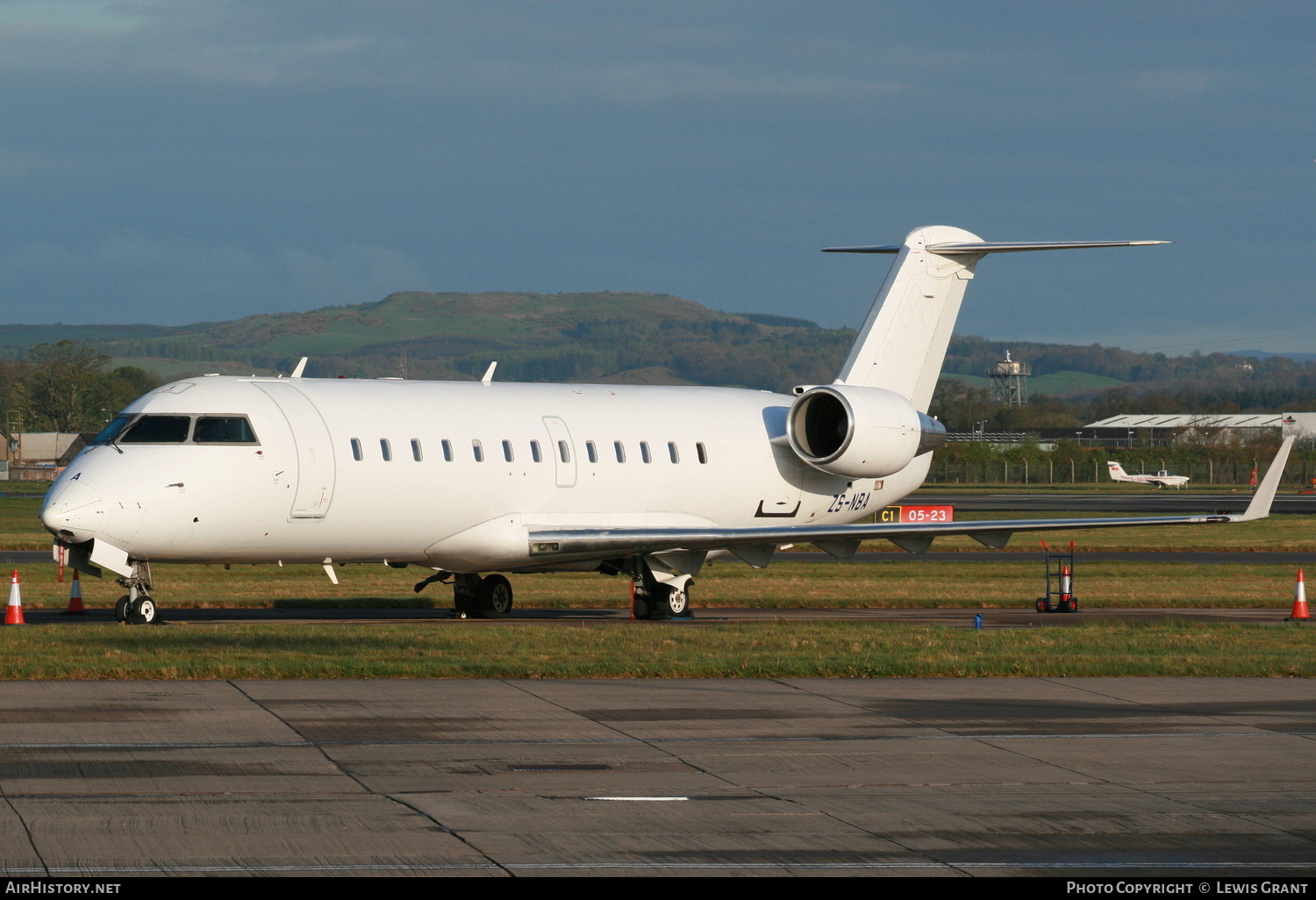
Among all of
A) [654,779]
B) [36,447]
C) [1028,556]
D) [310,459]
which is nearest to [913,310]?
[310,459]

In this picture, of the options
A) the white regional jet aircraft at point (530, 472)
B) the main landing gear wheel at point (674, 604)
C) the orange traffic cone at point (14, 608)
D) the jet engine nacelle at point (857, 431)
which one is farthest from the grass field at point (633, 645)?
the jet engine nacelle at point (857, 431)

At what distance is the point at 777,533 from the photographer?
25.1 metres

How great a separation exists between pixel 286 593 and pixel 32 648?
1248 centimetres

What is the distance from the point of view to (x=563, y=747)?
1294cm

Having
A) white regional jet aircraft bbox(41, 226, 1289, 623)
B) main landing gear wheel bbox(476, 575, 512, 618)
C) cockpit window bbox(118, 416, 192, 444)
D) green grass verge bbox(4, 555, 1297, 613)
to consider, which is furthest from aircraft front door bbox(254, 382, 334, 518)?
green grass verge bbox(4, 555, 1297, 613)

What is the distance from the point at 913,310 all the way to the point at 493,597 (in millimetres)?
9501

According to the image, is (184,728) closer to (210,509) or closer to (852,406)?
(210,509)

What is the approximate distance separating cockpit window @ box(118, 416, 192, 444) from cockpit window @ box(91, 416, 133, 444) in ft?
0.40

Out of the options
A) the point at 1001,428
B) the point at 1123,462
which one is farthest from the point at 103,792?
the point at 1001,428

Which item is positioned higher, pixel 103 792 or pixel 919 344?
pixel 919 344

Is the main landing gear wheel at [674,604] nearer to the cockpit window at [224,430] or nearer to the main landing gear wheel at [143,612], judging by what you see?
the cockpit window at [224,430]

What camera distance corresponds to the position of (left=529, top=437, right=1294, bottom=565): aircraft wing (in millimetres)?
24688

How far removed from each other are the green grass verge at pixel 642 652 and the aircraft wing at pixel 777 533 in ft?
8.15

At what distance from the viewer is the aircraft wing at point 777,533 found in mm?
24688
